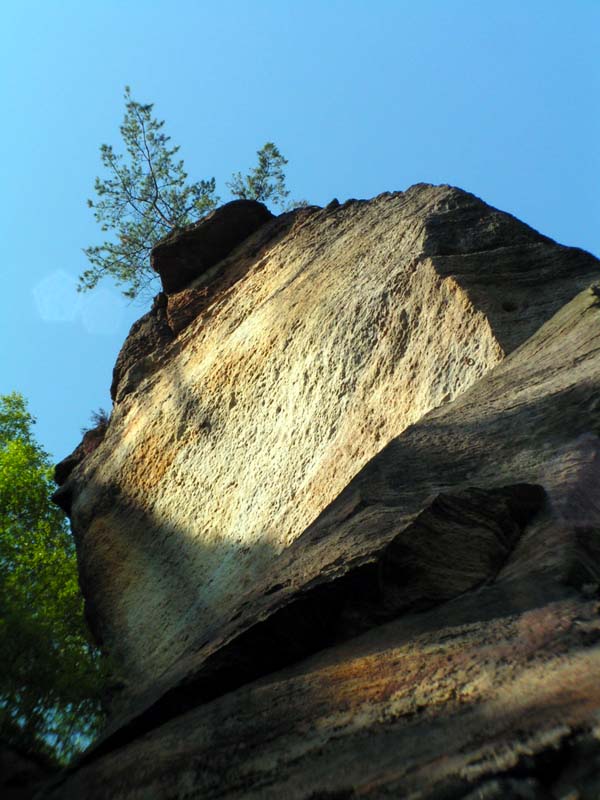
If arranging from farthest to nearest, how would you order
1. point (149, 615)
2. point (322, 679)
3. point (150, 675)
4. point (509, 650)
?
1. point (149, 615)
2. point (150, 675)
3. point (322, 679)
4. point (509, 650)

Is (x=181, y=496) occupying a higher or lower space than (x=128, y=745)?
higher

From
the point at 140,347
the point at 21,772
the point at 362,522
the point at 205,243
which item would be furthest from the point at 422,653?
the point at 205,243

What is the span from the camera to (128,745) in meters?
3.88

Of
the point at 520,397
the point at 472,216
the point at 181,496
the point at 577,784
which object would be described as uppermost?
the point at 472,216

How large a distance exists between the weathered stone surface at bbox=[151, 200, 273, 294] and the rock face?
1.00m

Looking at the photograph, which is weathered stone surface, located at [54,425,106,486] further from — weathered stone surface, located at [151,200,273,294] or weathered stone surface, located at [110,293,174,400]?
weathered stone surface, located at [151,200,273,294]

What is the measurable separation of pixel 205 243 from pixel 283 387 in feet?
16.8

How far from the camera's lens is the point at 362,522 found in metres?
4.50

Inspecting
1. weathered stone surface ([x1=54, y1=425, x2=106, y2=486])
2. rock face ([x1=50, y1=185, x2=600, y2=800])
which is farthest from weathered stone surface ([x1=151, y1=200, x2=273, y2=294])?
weathered stone surface ([x1=54, y1=425, x2=106, y2=486])

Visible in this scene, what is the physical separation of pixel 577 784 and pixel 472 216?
8.59 meters

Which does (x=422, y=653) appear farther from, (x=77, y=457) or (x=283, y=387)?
(x=77, y=457)

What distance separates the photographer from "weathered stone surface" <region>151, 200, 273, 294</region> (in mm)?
14531

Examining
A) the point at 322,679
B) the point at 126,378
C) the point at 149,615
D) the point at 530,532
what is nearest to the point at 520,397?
the point at 530,532

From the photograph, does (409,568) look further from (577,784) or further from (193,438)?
(193,438)
